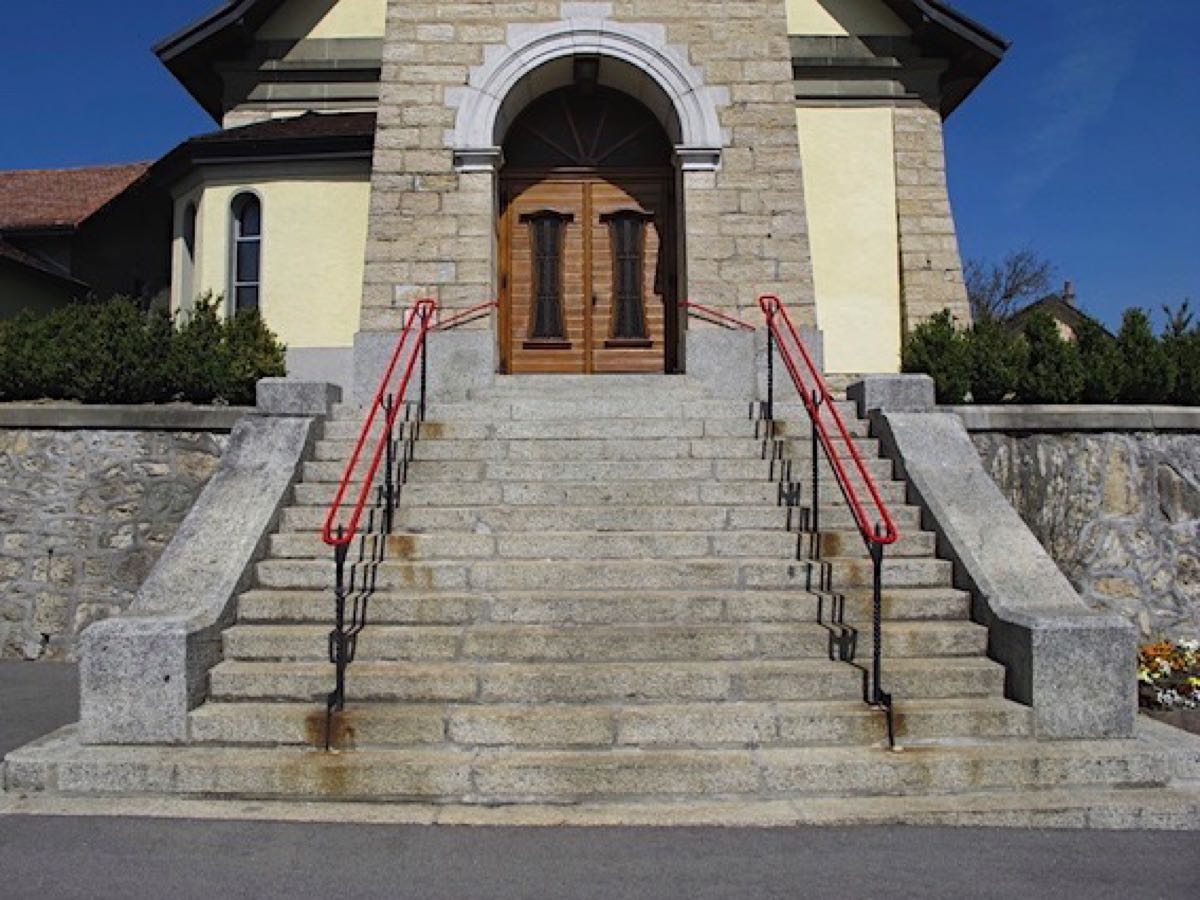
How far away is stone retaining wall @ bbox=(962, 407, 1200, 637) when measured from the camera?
8.56 m

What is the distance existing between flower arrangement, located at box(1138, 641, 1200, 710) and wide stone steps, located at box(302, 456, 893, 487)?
7.27 feet

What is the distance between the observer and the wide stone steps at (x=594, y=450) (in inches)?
315

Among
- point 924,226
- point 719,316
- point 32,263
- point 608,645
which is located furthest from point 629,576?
point 32,263

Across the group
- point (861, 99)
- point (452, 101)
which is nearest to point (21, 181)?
point (452, 101)

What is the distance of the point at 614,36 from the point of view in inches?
422

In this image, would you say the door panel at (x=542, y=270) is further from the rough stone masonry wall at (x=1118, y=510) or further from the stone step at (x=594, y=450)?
the rough stone masonry wall at (x=1118, y=510)

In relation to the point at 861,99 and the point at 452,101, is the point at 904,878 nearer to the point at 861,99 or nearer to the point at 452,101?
the point at 452,101

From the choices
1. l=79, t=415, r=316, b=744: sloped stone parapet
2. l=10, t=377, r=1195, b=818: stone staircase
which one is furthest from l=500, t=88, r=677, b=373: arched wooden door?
l=79, t=415, r=316, b=744: sloped stone parapet

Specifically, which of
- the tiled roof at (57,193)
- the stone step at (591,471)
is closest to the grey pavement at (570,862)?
the stone step at (591,471)

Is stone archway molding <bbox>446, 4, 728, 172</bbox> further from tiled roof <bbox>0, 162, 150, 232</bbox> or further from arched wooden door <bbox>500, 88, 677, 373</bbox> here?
tiled roof <bbox>0, 162, 150, 232</bbox>

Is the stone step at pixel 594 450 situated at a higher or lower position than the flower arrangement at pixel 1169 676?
higher

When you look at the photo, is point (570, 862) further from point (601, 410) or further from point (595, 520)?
point (601, 410)

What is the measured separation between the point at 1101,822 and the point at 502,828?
2.91 metres

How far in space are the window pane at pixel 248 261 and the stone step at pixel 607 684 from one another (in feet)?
30.7
